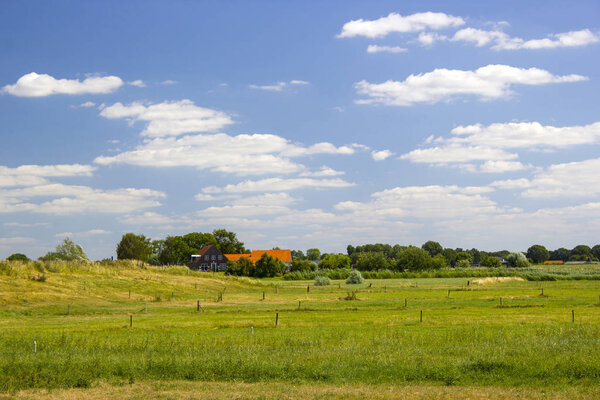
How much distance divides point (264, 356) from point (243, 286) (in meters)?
80.5

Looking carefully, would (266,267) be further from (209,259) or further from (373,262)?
(209,259)

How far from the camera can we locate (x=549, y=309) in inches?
2085

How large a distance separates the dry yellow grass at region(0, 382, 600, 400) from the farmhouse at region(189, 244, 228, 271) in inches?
6529

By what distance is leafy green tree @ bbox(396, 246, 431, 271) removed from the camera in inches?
6570

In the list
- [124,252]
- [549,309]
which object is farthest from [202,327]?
[124,252]

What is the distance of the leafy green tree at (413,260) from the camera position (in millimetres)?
166875

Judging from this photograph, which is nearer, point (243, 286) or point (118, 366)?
point (118, 366)

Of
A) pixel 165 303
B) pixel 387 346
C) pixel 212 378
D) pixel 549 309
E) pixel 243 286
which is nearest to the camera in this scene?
pixel 212 378

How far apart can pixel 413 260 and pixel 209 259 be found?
67.7m

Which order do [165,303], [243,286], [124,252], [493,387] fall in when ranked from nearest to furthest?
[493,387]
[165,303]
[243,286]
[124,252]

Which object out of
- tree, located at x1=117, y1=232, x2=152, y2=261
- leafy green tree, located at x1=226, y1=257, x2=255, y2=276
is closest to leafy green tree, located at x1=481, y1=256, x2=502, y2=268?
leafy green tree, located at x1=226, y1=257, x2=255, y2=276

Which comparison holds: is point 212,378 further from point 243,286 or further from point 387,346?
point 243,286

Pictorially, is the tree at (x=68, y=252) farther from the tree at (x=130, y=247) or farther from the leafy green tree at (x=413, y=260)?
the leafy green tree at (x=413, y=260)

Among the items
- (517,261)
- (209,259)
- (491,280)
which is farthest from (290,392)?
(517,261)
